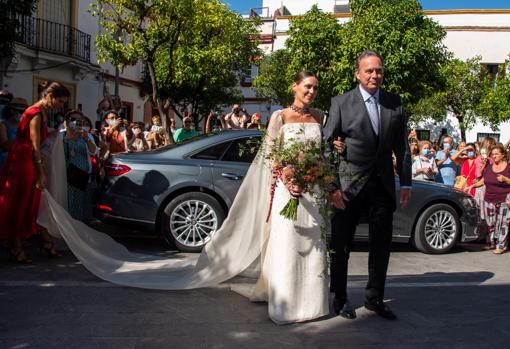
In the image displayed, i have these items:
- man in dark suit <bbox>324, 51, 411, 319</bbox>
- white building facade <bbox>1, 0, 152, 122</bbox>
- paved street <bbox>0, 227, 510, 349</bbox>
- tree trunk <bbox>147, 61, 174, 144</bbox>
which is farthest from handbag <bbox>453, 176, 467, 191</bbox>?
white building facade <bbox>1, 0, 152, 122</bbox>

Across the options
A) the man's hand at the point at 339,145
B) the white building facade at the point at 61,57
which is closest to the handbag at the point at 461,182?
the man's hand at the point at 339,145

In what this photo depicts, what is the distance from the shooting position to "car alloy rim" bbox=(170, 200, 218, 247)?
6941 millimetres

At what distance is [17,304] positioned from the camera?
14.8ft

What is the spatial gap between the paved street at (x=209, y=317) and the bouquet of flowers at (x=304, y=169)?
3.11 feet

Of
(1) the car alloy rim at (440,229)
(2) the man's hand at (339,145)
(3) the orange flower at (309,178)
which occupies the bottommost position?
(1) the car alloy rim at (440,229)

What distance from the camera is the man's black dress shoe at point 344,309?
441 centimetres

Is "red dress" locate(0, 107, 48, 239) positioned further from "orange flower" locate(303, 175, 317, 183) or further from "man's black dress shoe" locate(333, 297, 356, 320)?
"man's black dress shoe" locate(333, 297, 356, 320)

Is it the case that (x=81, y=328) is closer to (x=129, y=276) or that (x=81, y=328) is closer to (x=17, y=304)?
(x=17, y=304)

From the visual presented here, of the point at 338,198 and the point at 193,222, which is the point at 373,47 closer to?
the point at 193,222

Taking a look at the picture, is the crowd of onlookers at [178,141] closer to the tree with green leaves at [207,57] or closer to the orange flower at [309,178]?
the orange flower at [309,178]

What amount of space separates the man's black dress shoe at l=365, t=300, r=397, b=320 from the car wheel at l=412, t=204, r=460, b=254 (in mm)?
3285

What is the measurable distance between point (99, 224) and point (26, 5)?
6.08 meters

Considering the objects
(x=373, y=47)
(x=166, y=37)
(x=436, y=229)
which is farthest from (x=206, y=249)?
(x=373, y=47)

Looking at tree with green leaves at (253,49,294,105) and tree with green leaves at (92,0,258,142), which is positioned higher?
tree with green leaves at (253,49,294,105)
